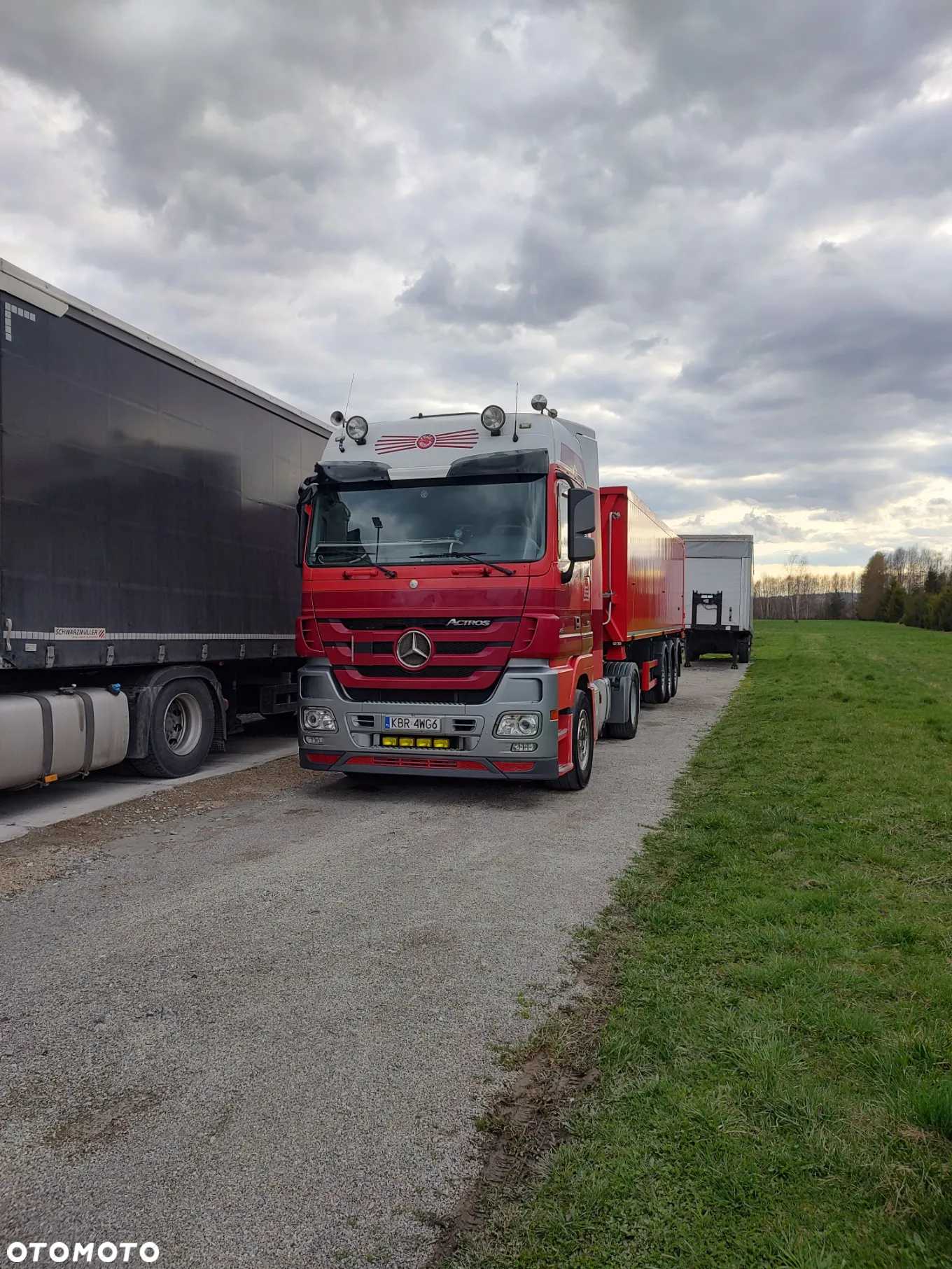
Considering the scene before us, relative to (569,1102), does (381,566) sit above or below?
above

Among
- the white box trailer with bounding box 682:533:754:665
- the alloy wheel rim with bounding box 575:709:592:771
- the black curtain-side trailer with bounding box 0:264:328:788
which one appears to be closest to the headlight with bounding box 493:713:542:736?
the alloy wheel rim with bounding box 575:709:592:771

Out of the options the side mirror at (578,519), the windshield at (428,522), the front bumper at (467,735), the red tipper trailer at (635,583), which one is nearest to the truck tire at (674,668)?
the red tipper trailer at (635,583)

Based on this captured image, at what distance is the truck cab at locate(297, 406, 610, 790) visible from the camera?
274 inches

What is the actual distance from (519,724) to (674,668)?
1164 centimetres

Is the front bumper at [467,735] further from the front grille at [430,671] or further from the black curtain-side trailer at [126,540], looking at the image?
the black curtain-side trailer at [126,540]

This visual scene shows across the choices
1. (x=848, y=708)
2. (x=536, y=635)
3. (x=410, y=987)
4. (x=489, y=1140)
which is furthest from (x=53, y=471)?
(x=848, y=708)

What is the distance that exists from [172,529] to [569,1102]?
6903 millimetres

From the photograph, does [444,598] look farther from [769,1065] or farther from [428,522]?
[769,1065]

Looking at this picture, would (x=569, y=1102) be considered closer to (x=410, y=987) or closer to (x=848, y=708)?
(x=410, y=987)

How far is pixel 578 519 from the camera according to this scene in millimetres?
7301

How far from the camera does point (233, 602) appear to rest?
30.7ft

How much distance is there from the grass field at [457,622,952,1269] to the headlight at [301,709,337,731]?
9.51 ft

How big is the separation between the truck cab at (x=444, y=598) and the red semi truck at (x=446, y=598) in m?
0.01

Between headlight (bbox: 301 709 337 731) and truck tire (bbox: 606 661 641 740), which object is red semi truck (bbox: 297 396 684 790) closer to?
headlight (bbox: 301 709 337 731)
